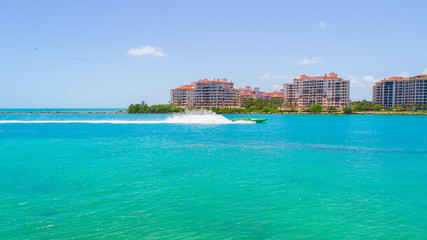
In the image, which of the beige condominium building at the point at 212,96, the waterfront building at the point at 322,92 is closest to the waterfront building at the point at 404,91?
the waterfront building at the point at 322,92

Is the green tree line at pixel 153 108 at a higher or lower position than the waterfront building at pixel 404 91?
lower

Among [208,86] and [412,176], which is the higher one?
[208,86]

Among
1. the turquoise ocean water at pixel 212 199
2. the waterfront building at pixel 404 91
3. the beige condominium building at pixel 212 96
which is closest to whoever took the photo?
the turquoise ocean water at pixel 212 199

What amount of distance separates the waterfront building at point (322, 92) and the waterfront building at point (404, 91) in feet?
120

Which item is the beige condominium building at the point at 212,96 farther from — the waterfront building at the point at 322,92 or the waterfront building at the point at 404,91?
the waterfront building at the point at 404,91

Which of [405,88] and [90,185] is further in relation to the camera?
[405,88]

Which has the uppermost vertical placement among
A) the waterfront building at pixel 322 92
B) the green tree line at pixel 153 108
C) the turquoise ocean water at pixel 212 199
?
the waterfront building at pixel 322 92

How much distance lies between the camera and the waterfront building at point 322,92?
179m

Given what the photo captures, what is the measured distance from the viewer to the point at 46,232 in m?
9.89

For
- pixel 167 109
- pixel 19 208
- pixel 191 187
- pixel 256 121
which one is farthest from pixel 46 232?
pixel 167 109

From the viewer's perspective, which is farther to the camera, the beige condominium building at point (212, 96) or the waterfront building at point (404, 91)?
the beige condominium building at point (212, 96)

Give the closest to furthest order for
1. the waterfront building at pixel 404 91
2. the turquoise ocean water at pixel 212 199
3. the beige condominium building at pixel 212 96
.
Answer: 1. the turquoise ocean water at pixel 212 199
2. the waterfront building at pixel 404 91
3. the beige condominium building at pixel 212 96

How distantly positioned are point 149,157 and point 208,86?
172627 millimetres

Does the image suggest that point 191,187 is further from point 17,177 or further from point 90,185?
point 17,177
